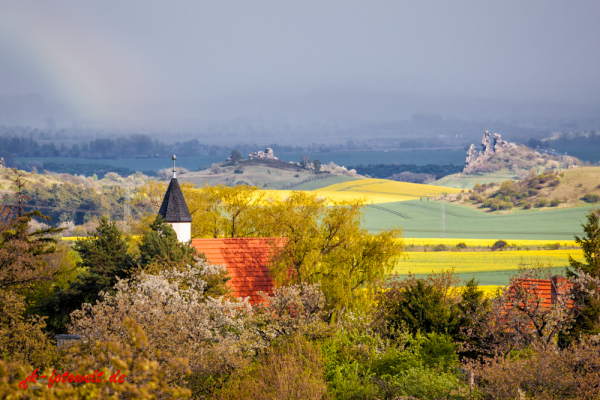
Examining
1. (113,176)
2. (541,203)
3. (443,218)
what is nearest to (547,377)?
(443,218)

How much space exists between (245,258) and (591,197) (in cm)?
10631

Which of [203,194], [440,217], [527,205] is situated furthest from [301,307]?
[527,205]

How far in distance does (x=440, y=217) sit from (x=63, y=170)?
140980 mm

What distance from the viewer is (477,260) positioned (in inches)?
2584

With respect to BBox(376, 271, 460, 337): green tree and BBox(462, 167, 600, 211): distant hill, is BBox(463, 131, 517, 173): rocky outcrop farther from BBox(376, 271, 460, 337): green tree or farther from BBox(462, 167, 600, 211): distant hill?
BBox(376, 271, 460, 337): green tree

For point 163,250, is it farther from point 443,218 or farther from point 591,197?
point 591,197

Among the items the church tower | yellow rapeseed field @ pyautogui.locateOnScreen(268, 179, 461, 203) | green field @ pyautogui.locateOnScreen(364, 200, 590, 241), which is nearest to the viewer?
the church tower

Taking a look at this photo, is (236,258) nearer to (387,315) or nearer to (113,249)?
(113,249)

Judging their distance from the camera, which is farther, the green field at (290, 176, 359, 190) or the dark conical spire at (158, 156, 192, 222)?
the green field at (290, 176, 359, 190)

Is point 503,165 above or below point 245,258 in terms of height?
below

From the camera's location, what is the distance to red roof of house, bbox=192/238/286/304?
2770cm

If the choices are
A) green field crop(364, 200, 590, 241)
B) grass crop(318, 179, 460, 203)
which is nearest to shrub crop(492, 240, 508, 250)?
green field crop(364, 200, 590, 241)

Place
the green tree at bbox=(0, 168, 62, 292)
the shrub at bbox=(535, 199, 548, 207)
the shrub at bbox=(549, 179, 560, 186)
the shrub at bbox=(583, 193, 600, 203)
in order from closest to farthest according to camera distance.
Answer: the green tree at bbox=(0, 168, 62, 292) → the shrub at bbox=(535, 199, 548, 207) → the shrub at bbox=(583, 193, 600, 203) → the shrub at bbox=(549, 179, 560, 186)

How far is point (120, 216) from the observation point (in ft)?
404
